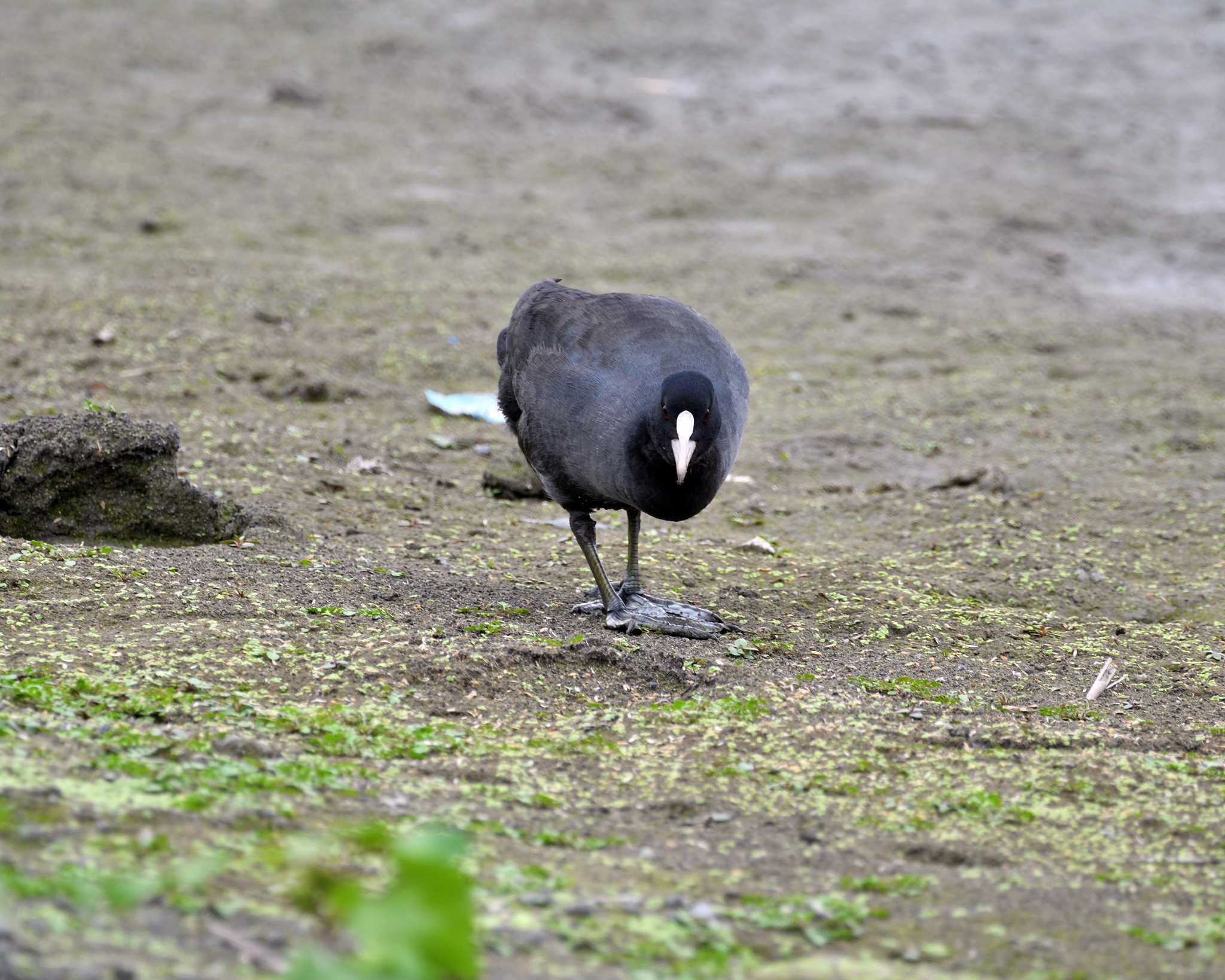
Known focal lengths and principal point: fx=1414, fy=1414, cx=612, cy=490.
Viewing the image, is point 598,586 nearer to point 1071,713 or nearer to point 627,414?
point 627,414

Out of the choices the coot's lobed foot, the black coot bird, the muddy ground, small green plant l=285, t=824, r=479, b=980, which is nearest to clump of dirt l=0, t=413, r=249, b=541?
the muddy ground

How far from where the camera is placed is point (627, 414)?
4762 millimetres

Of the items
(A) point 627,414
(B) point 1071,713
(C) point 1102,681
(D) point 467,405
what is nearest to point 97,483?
(A) point 627,414

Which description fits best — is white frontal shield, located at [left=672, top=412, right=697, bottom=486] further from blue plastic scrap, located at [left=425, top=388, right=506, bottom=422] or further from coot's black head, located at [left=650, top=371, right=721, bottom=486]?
blue plastic scrap, located at [left=425, top=388, right=506, bottom=422]

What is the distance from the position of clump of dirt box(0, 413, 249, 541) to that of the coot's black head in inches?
72.8

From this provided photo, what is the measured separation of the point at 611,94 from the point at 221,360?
7016 millimetres

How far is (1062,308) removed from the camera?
31.9 feet

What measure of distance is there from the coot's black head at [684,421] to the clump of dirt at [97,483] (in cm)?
185

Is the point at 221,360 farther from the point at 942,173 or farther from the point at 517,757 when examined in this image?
the point at 942,173

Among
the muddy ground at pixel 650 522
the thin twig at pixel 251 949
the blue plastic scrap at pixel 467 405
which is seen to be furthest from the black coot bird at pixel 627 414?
the thin twig at pixel 251 949

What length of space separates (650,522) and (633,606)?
1386 mm

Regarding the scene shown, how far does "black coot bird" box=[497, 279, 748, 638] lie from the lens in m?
4.65

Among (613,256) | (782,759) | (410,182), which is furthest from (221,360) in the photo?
(782,759)

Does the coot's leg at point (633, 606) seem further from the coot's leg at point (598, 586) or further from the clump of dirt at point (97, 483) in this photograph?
the clump of dirt at point (97, 483)
